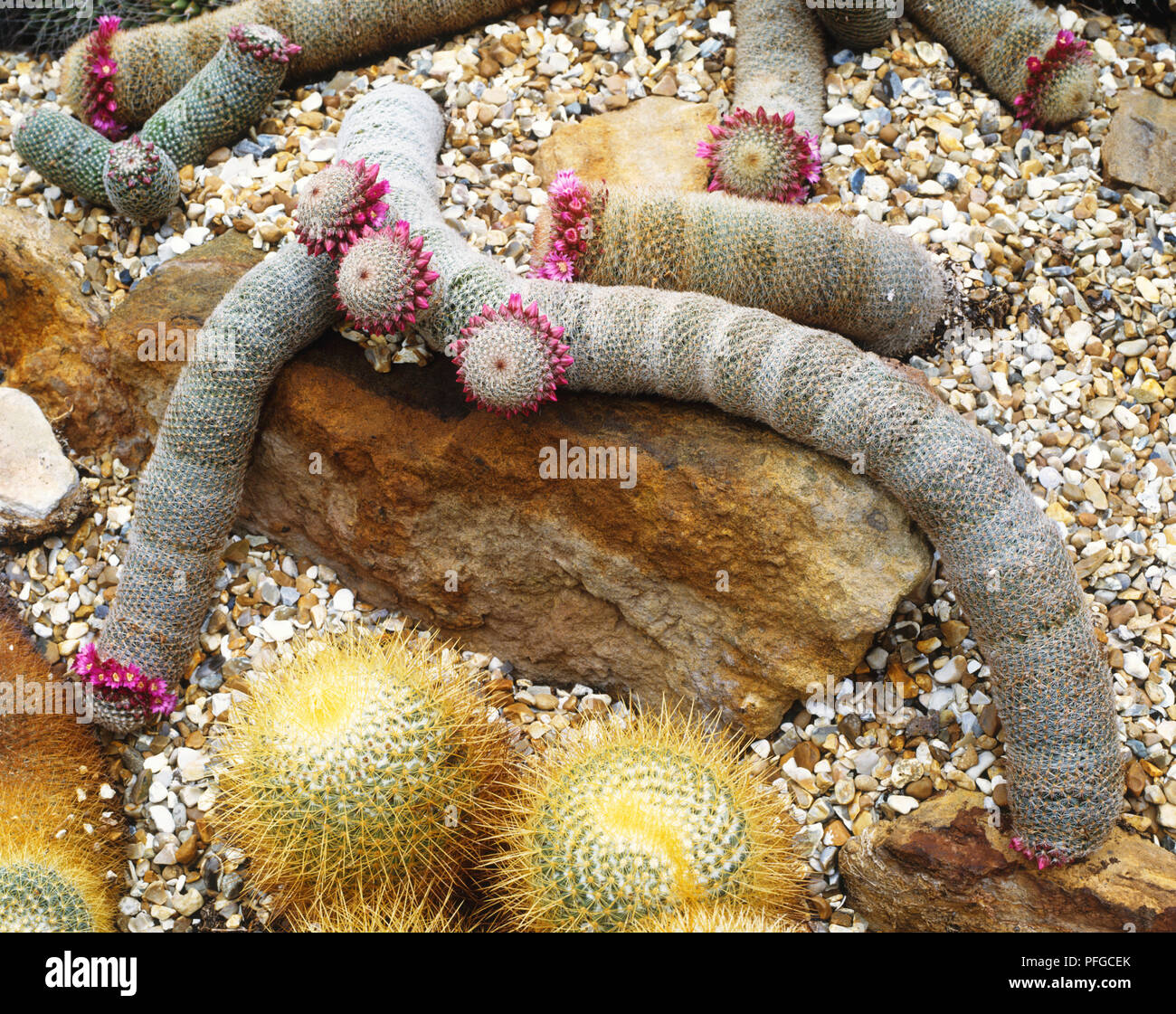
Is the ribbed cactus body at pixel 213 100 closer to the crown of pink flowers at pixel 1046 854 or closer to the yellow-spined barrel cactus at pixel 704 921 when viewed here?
the yellow-spined barrel cactus at pixel 704 921

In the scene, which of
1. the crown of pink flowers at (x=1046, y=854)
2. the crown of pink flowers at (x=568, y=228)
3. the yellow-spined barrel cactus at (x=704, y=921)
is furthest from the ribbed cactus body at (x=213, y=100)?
the crown of pink flowers at (x=1046, y=854)

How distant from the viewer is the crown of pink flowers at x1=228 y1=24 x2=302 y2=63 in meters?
4.51

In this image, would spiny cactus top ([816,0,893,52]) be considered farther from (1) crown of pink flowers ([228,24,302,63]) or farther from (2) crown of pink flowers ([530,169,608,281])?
(1) crown of pink flowers ([228,24,302,63])

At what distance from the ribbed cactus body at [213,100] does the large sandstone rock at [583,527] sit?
82cm

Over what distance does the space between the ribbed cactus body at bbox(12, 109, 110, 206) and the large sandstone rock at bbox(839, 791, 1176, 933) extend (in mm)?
4096

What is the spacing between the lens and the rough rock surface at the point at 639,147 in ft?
14.7

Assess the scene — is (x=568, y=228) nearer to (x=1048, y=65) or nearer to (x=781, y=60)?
(x=781, y=60)

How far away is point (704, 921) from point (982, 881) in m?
1.04

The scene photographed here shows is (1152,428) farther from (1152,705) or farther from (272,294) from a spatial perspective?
(272,294)

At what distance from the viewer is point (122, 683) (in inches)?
147

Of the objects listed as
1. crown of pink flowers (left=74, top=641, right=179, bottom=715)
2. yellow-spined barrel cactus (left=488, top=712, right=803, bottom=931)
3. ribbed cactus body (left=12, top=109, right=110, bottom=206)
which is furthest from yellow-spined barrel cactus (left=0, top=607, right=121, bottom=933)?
ribbed cactus body (left=12, top=109, right=110, bottom=206)

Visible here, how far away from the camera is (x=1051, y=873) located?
126 inches

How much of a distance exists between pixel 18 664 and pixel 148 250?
186cm

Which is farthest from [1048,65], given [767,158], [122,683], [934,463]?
[122,683]
